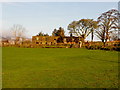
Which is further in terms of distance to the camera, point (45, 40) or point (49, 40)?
point (45, 40)

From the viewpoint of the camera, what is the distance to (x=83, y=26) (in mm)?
49312

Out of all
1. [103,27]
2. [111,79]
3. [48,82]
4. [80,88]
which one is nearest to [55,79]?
[48,82]

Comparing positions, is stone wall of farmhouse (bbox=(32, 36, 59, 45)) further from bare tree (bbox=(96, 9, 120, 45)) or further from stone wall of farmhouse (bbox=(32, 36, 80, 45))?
bare tree (bbox=(96, 9, 120, 45))

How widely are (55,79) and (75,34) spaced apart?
45854 millimetres

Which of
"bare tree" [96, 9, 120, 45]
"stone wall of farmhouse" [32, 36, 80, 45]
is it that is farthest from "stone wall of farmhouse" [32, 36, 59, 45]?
"bare tree" [96, 9, 120, 45]

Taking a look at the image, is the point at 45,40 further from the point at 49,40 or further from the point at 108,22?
the point at 108,22

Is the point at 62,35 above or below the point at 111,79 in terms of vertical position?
above

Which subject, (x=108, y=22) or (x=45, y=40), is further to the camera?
(x=45, y=40)

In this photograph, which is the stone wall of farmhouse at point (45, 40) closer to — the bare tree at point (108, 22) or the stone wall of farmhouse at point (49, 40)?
the stone wall of farmhouse at point (49, 40)

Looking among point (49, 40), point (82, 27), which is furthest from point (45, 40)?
point (82, 27)

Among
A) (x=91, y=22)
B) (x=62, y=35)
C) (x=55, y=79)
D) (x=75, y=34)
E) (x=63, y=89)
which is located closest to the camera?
(x=63, y=89)

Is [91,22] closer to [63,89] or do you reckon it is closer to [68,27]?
[68,27]

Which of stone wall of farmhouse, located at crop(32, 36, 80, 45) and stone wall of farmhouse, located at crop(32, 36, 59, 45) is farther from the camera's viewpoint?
stone wall of farmhouse, located at crop(32, 36, 59, 45)

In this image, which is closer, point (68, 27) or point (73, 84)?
point (73, 84)
